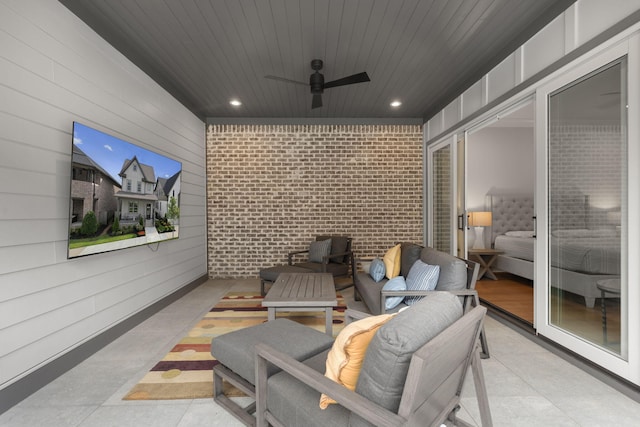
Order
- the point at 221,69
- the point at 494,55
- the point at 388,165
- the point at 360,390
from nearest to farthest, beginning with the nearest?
the point at 360,390, the point at 494,55, the point at 221,69, the point at 388,165

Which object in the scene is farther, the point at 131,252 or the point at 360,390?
the point at 131,252

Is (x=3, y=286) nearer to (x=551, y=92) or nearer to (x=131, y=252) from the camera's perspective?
(x=131, y=252)

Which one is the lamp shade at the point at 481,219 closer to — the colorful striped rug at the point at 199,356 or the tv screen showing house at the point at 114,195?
the colorful striped rug at the point at 199,356

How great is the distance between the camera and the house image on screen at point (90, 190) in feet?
7.31

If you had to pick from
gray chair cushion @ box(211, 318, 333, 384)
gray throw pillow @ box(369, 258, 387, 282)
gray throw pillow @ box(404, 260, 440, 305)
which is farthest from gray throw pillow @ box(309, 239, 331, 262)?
gray chair cushion @ box(211, 318, 333, 384)

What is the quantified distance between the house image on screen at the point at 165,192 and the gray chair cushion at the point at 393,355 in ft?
10.3

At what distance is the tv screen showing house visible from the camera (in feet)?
7.44

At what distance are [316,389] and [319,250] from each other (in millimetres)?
3595

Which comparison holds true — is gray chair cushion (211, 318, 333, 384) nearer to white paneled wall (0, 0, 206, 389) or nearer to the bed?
white paneled wall (0, 0, 206, 389)

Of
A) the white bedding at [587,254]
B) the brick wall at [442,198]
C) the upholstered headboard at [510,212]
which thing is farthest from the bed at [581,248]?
the upholstered headboard at [510,212]

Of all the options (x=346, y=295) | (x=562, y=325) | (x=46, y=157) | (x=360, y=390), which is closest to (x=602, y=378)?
(x=562, y=325)

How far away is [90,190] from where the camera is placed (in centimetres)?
237

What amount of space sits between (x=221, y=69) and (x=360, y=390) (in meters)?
3.68

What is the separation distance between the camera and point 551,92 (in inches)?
100
